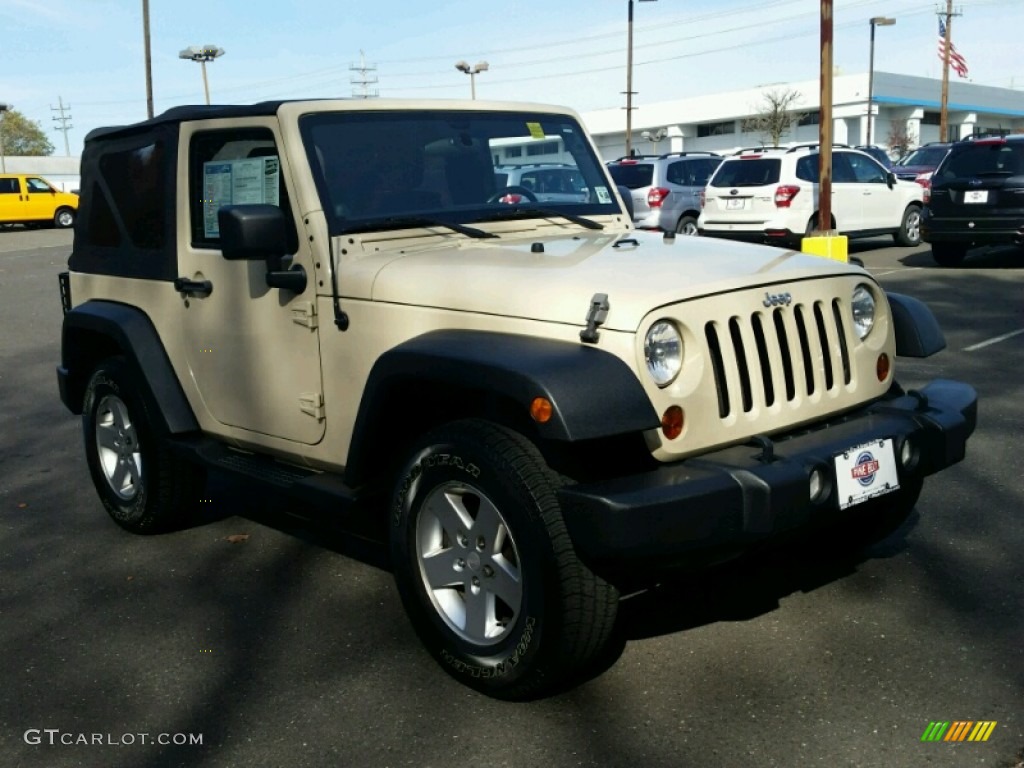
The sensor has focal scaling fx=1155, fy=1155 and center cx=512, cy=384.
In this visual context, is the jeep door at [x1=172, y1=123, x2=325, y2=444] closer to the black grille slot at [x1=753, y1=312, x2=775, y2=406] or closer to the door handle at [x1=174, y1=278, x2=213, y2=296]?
the door handle at [x1=174, y1=278, x2=213, y2=296]

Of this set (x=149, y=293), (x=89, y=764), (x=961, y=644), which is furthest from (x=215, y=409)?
(x=961, y=644)

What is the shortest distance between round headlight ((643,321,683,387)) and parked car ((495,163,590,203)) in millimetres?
1639

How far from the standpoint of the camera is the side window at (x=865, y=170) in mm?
18938

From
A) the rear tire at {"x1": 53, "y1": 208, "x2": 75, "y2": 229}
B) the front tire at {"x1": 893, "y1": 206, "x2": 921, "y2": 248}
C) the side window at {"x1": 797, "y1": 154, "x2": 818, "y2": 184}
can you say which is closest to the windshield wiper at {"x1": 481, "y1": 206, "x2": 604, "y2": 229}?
the side window at {"x1": 797, "y1": 154, "x2": 818, "y2": 184}

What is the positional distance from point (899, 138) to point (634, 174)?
5363 centimetres

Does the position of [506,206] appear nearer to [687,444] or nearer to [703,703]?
[687,444]

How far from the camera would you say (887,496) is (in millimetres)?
3770

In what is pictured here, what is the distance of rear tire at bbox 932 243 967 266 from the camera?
631 inches

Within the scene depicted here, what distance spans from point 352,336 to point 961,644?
7.68ft

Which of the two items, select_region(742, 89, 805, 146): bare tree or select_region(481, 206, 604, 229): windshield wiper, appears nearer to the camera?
select_region(481, 206, 604, 229): windshield wiper

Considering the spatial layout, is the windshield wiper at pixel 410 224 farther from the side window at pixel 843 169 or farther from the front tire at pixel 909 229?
the front tire at pixel 909 229

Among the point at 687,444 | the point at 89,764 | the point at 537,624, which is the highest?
the point at 687,444

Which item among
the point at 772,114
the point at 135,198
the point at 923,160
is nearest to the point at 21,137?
the point at 772,114

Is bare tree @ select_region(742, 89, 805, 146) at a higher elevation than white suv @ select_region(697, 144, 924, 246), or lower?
higher
